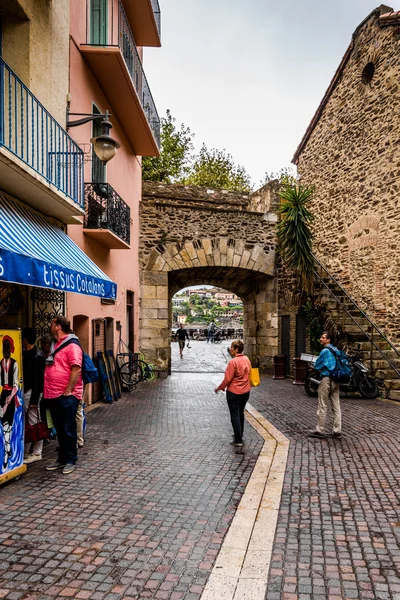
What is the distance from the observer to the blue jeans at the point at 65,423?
16.6 ft

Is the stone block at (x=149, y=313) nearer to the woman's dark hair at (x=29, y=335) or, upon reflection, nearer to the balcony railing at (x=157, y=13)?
the balcony railing at (x=157, y=13)

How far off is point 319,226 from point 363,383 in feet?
23.6

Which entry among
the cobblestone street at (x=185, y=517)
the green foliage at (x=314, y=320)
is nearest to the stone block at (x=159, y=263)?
the green foliage at (x=314, y=320)

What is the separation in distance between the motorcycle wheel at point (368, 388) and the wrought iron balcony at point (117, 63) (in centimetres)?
879

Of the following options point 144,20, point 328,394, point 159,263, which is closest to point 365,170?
point 159,263

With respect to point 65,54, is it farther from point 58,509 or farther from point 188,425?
point 58,509

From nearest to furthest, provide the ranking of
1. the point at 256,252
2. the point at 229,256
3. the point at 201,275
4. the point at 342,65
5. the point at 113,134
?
the point at 113,134, the point at 342,65, the point at 229,256, the point at 256,252, the point at 201,275

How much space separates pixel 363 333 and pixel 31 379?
8868 mm

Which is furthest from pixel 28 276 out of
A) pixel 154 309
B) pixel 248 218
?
pixel 248 218

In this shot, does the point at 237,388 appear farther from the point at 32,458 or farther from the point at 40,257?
the point at 40,257

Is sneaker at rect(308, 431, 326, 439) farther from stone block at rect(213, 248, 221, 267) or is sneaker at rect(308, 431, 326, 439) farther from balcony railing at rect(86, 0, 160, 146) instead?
balcony railing at rect(86, 0, 160, 146)

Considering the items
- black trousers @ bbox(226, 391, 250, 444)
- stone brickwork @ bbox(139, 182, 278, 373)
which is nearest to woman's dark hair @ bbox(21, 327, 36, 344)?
black trousers @ bbox(226, 391, 250, 444)

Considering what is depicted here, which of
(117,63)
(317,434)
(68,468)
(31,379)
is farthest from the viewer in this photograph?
(117,63)

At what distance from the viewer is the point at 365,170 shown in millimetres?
13000
